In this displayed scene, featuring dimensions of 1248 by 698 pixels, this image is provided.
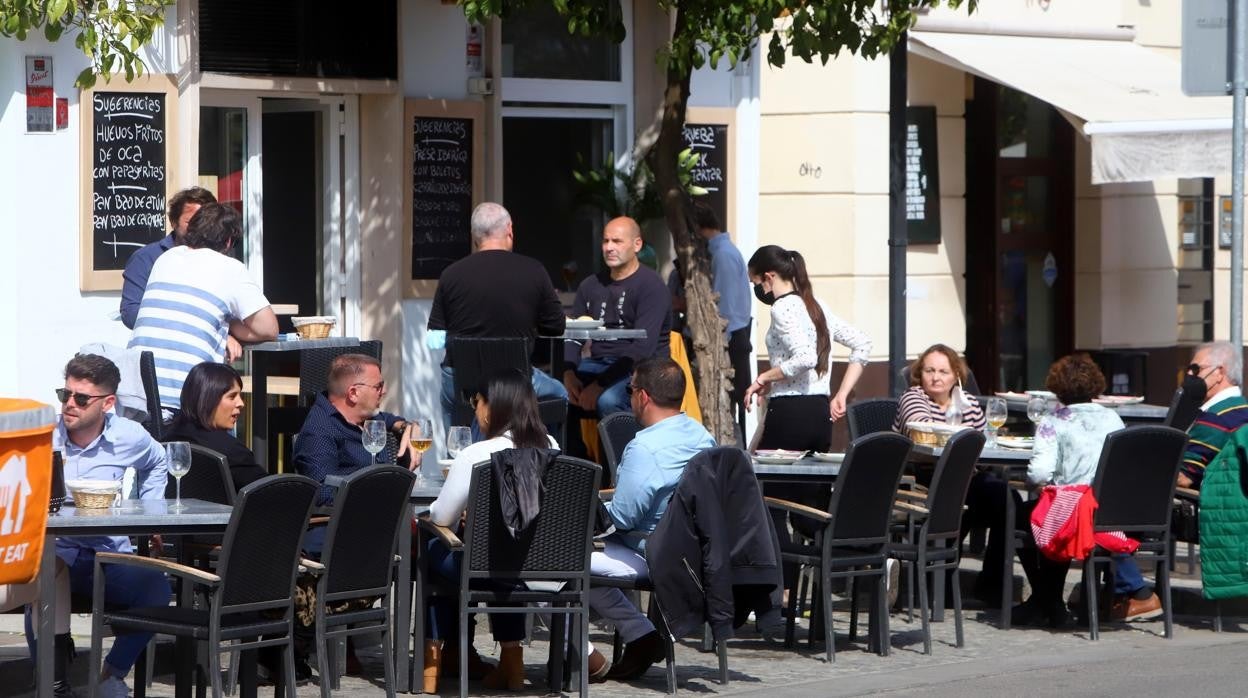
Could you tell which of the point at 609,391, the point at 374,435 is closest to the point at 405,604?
the point at 374,435

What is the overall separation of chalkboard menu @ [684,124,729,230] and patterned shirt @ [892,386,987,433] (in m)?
3.89

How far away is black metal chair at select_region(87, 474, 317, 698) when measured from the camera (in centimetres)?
693

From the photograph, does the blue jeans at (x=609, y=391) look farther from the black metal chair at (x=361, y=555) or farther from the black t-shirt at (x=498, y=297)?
the black metal chair at (x=361, y=555)

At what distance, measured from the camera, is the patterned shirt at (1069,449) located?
9852 mm

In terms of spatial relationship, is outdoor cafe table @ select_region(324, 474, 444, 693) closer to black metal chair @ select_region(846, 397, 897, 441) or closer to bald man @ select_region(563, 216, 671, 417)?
black metal chair @ select_region(846, 397, 897, 441)

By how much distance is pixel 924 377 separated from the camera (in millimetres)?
10742

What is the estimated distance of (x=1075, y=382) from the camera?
10.0 meters

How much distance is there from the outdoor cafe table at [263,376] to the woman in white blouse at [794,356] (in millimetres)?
2168

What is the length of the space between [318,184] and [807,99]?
4470 mm

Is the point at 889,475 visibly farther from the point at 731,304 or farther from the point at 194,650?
the point at 731,304

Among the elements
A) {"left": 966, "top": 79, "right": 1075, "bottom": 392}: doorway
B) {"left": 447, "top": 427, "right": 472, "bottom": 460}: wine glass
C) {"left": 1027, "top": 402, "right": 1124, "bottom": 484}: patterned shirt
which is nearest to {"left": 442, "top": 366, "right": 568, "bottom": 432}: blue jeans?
{"left": 447, "top": 427, "right": 472, "bottom": 460}: wine glass

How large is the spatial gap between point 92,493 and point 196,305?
8.07 ft

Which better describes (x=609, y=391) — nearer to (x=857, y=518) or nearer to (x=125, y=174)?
(x=125, y=174)

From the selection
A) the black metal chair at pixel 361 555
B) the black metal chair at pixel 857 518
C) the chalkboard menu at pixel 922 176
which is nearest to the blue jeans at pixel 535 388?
the black metal chair at pixel 857 518
